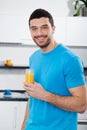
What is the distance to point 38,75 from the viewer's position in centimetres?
150

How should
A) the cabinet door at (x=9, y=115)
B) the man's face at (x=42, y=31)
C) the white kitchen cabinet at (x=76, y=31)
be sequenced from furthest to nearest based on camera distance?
the white kitchen cabinet at (x=76, y=31)
the cabinet door at (x=9, y=115)
the man's face at (x=42, y=31)

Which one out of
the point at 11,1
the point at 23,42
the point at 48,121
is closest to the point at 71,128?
the point at 48,121

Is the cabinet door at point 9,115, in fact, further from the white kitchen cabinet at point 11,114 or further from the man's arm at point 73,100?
the man's arm at point 73,100

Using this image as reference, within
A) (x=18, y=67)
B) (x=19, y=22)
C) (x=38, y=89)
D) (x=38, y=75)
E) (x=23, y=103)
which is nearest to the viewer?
(x=38, y=89)

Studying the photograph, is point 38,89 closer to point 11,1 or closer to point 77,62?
point 77,62

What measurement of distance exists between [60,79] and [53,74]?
0.15ft

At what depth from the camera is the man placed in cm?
133

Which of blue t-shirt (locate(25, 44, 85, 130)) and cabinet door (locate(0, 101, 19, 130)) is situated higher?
blue t-shirt (locate(25, 44, 85, 130))

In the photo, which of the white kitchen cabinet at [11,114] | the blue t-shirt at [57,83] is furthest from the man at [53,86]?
the white kitchen cabinet at [11,114]

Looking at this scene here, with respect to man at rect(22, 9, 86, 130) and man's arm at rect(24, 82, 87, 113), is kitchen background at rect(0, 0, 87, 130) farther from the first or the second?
man's arm at rect(24, 82, 87, 113)

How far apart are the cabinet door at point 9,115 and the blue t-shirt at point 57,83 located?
176cm

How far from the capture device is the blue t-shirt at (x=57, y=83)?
4.39 feet

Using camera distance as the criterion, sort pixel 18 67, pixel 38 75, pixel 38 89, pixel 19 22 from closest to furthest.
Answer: pixel 38 89 < pixel 38 75 < pixel 19 22 < pixel 18 67

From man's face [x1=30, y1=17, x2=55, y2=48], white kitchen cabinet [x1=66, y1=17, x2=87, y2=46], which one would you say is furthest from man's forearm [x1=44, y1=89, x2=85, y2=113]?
white kitchen cabinet [x1=66, y1=17, x2=87, y2=46]
